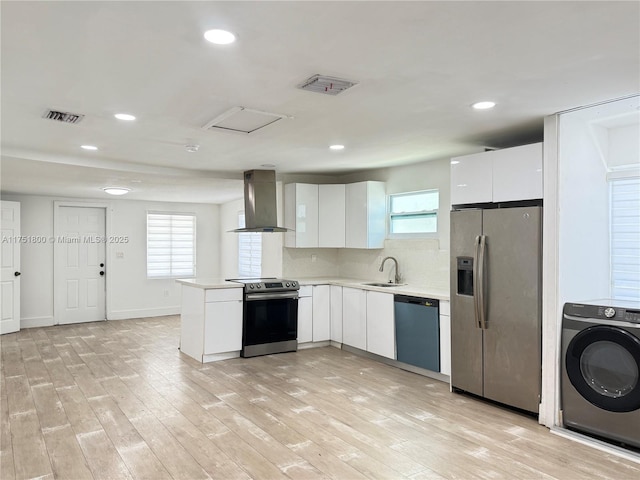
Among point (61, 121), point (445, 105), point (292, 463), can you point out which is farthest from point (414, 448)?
point (61, 121)

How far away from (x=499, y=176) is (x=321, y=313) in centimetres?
304

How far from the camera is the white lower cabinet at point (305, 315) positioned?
5.95 m

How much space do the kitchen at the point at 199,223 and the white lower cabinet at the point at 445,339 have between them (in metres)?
0.75

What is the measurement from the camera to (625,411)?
9.92 feet

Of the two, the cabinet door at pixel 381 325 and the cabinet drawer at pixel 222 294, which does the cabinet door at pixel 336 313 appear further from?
the cabinet drawer at pixel 222 294

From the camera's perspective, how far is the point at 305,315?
5977 mm

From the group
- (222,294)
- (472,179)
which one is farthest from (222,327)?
(472,179)

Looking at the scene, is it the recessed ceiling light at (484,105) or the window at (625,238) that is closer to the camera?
the recessed ceiling light at (484,105)

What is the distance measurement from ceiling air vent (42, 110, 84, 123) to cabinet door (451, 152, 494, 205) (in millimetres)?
3146

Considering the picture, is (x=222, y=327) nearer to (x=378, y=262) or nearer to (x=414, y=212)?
(x=378, y=262)

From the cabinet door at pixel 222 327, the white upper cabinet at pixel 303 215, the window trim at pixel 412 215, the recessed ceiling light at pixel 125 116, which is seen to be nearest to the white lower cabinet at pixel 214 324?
the cabinet door at pixel 222 327

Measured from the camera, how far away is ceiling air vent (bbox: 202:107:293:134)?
11.0ft

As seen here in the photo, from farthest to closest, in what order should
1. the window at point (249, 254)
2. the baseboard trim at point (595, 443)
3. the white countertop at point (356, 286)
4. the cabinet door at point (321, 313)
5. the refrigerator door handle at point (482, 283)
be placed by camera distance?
the window at point (249, 254)
the cabinet door at point (321, 313)
the white countertop at point (356, 286)
the refrigerator door handle at point (482, 283)
the baseboard trim at point (595, 443)

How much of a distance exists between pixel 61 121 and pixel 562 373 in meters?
4.20
